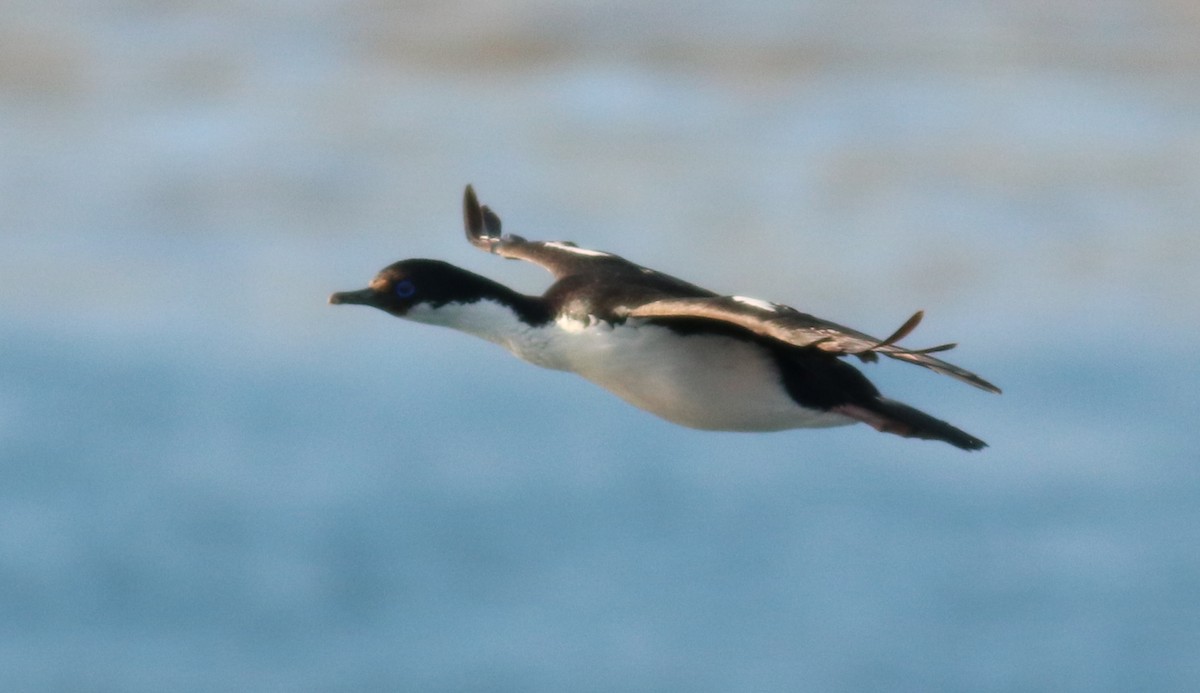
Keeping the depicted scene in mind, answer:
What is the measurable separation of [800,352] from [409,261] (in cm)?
230

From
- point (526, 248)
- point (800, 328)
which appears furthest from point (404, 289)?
point (800, 328)

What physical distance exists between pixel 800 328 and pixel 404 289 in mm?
2797

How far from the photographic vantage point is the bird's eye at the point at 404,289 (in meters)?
9.98

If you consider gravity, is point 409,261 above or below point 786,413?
above

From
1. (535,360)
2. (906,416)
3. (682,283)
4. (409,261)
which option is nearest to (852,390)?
(906,416)

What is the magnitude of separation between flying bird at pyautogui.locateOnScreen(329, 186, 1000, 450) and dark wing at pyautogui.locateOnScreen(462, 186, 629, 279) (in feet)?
2.66

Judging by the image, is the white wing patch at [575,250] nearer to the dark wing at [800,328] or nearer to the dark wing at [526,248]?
the dark wing at [526,248]

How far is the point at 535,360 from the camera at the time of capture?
9828mm

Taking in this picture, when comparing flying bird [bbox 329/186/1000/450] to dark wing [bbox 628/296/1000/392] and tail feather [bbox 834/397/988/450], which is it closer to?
tail feather [bbox 834/397/988/450]

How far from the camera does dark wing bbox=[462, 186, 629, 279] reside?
428 inches

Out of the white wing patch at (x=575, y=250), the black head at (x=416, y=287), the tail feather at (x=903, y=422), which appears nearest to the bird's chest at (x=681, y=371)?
the tail feather at (x=903, y=422)

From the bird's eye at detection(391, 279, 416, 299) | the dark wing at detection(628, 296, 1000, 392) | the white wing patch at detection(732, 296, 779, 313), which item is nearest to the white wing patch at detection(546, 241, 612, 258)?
the bird's eye at detection(391, 279, 416, 299)

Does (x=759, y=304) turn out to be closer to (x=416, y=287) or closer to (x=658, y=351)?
(x=658, y=351)

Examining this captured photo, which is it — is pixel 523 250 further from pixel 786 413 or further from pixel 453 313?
pixel 786 413
